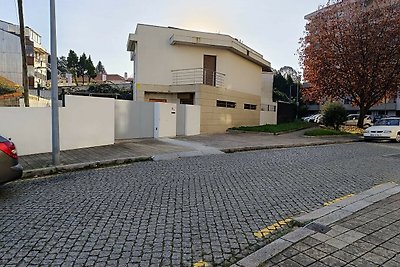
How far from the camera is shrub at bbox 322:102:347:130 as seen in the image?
78.4 feet

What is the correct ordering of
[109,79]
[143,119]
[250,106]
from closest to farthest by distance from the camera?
[143,119] < [250,106] < [109,79]

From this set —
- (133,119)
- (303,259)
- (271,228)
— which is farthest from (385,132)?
(303,259)

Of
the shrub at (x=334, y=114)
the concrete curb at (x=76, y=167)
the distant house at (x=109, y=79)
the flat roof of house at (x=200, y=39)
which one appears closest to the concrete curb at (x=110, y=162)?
the concrete curb at (x=76, y=167)

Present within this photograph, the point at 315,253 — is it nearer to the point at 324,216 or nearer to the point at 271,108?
the point at 324,216

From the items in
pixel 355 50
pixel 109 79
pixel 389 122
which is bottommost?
pixel 389 122

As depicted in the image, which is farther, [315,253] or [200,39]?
[200,39]

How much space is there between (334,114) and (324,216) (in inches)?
846

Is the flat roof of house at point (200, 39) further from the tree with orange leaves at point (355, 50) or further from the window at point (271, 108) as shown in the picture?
the window at point (271, 108)

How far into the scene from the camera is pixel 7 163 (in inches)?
229

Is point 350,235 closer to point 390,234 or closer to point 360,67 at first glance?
point 390,234

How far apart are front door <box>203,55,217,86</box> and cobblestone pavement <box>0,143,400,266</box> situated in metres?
14.4

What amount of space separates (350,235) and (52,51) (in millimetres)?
8632

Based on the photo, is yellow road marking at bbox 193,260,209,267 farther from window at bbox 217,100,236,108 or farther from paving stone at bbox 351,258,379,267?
window at bbox 217,100,236,108

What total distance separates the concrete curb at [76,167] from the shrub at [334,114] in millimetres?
18429
